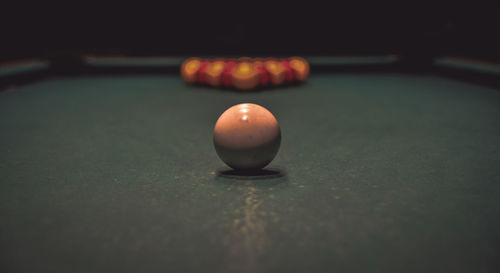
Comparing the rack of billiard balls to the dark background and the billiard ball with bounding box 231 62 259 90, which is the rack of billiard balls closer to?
the billiard ball with bounding box 231 62 259 90

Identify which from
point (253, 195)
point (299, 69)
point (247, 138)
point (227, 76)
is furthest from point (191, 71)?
point (253, 195)

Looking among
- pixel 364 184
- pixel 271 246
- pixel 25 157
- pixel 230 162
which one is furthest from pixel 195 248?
pixel 25 157

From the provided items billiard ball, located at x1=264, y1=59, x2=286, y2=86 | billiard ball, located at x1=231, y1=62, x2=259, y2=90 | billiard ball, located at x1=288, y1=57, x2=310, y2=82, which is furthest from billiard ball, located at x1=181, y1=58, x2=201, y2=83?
billiard ball, located at x1=288, y1=57, x2=310, y2=82

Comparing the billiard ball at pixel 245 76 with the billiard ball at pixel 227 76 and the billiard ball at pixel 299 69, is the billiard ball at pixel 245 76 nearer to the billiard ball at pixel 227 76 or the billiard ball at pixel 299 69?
the billiard ball at pixel 227 76

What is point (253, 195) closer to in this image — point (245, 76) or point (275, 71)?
point (245, 76)

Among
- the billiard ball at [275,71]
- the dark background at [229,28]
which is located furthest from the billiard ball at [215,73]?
the dark background at [229,28]

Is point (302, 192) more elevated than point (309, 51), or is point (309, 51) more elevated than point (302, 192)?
point (309, 51)

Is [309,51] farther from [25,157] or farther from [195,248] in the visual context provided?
[195,248]
